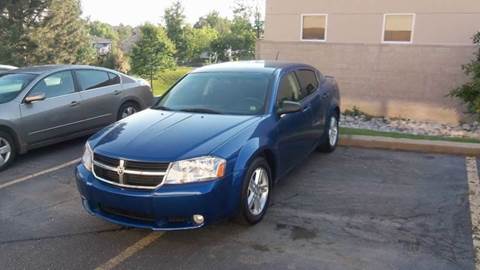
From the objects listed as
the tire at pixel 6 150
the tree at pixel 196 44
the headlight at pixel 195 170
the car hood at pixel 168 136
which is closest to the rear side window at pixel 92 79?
the tire at pixel 6 150

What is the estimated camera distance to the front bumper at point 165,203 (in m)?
3.58

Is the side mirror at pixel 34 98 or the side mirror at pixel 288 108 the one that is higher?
the side mirror at pixel 288 108

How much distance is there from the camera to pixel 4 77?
272 inches

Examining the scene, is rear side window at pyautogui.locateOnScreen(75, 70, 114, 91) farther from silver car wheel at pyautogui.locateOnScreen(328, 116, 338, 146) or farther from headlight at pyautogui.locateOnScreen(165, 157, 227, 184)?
headlight at pyautogui.locateOnScreen(165, 157, 227, 184)

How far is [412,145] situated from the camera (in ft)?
23.1

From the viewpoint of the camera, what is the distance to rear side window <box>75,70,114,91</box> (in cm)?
740

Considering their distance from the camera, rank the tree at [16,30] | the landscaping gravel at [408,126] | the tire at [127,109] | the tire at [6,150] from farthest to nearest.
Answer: the tree at [16,30] → the landscaping gravel at [408,126] → the tire at [127,109] → the tire at [6,150]

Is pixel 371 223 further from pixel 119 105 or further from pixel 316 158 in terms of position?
pixel 119 105

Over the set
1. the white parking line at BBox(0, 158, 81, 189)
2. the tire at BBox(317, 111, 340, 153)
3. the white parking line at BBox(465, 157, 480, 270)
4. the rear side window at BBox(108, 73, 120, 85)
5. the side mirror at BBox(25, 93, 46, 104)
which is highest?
the rear side window at BBox(108, 73, 120, 85)

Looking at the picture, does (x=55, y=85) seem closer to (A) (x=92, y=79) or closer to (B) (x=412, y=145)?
(A) (x=92, y=79)

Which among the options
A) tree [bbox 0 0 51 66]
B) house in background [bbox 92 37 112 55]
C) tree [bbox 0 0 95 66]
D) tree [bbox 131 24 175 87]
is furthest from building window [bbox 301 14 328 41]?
house in background [bbox 92 37 112 55]

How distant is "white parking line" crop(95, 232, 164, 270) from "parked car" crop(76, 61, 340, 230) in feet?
0.82

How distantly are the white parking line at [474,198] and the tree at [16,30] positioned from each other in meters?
31.0

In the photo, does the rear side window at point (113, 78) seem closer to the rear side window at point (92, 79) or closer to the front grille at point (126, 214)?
the rear side window at point (92, 79)
